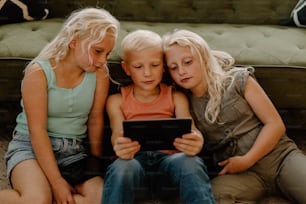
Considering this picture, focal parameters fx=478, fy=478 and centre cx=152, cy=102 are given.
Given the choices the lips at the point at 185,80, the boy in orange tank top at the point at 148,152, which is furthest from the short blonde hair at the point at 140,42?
the lips at the point at 185,80

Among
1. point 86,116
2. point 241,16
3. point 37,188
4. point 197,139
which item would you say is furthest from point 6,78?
point 241,16

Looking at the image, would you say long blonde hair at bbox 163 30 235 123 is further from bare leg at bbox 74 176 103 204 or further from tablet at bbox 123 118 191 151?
bare leg at bbox 74 176 103 204

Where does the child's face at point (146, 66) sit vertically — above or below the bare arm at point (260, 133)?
above

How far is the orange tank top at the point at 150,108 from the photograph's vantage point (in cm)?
134

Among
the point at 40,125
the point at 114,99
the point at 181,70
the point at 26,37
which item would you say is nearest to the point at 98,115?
the point at 114,99

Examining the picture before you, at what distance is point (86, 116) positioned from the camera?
137 cm

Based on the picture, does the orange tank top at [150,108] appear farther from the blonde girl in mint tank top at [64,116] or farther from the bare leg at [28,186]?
the bare leg at [28,186]

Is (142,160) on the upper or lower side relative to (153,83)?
lower

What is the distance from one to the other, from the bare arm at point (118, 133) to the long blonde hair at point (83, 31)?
0.19m

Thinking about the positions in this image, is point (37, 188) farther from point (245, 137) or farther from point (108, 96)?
point (245, 137)

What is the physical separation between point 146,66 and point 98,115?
21cm

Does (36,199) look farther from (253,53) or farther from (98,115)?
(253,53)

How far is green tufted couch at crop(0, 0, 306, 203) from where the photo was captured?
1.44 meters

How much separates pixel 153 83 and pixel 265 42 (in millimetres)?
466
